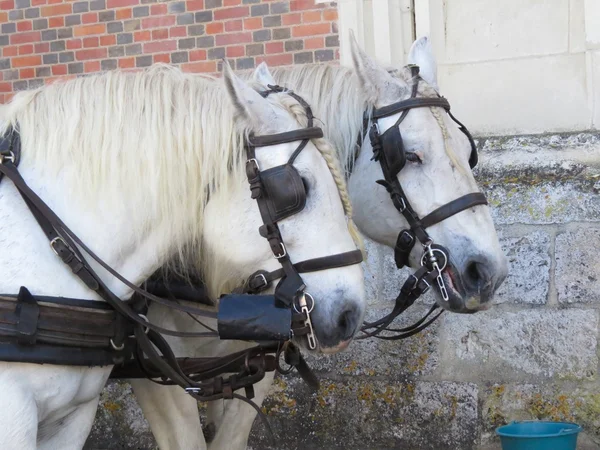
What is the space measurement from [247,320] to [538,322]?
2.42 m

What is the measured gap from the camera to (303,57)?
483cm

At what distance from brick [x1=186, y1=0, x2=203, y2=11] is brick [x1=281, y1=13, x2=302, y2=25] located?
1.69 feet

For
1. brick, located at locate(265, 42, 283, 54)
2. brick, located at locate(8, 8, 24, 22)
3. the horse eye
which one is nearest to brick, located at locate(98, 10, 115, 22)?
brick, located at locate(8, 8, 24, 22)

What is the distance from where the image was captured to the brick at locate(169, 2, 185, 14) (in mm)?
5066

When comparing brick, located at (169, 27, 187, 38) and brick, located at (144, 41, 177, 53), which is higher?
brick, located at (169, 27, 187, 38)

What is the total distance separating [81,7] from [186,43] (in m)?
0.75

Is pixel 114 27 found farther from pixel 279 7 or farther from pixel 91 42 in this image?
pixel 279 7

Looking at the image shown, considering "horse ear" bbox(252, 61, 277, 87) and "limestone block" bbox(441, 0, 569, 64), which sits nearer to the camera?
"horse ear" bbox(252, 61, 277, 87)

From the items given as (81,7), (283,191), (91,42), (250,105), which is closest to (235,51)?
(91,42)

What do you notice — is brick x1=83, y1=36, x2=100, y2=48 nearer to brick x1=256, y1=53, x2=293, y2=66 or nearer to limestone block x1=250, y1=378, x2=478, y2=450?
brick x1=256, y1=53, x2=293, y2=66

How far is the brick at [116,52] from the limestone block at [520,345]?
2466 mm

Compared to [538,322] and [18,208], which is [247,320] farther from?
[538,322]

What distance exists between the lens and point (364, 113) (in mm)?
3232

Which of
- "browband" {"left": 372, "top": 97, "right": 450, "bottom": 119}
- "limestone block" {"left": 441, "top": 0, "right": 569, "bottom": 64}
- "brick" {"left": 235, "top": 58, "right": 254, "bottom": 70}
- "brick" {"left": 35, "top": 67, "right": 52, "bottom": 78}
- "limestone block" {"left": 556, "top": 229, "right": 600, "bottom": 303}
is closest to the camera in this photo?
"browband" {"left": 372, "top": 97, "right": 450, "bottom": 119}
